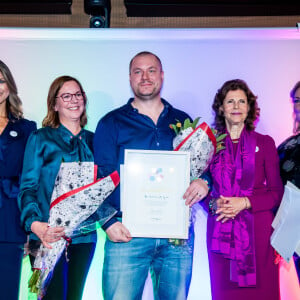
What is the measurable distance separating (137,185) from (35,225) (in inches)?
25.2

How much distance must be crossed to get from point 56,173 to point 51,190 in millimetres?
108

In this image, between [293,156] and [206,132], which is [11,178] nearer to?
[206,132]

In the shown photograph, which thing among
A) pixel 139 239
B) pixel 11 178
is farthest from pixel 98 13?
pixel 139 239

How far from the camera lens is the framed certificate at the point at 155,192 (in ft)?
7.77

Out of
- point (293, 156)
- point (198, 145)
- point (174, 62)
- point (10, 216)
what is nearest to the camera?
point (198, 145)

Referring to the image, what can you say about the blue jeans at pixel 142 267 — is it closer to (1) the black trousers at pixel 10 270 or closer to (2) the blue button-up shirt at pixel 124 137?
(2) the blue button-up shirt at pixel 124 137

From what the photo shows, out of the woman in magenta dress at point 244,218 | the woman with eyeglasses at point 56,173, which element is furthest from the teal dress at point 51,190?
the woman in magenta dress at point 244,218

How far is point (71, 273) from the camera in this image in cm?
239

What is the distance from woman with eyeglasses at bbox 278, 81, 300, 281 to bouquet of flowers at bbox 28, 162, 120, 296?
1.14 meters

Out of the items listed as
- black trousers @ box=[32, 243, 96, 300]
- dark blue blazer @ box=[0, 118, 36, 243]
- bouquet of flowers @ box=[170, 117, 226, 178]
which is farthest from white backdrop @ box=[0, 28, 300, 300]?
black trousers @ box=[32, 243, 96, 300]

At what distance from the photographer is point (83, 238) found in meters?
2.43

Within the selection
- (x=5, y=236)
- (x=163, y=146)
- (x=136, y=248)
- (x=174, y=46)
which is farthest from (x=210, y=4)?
(x=5, y=236)

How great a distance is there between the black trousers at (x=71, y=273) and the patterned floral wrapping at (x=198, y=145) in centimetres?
83

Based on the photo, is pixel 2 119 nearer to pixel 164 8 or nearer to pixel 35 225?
pixel 35 225
